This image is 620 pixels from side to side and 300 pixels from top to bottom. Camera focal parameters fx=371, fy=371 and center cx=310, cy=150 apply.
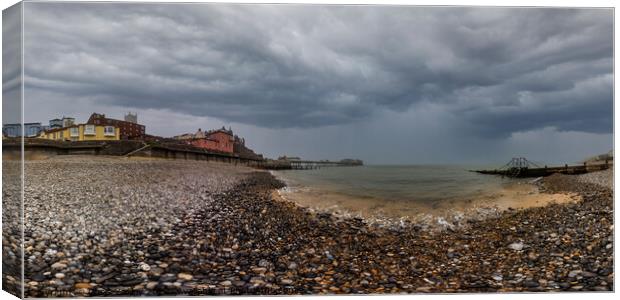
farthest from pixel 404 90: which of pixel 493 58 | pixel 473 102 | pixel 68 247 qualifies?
pixel 68 247

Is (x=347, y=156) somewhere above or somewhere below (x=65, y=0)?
below

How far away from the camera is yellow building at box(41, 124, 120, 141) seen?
159 inches

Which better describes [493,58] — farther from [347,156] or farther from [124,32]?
[124,32]

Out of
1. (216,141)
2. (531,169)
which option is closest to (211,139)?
(216,141)

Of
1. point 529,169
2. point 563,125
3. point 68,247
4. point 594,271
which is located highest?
point 563,125

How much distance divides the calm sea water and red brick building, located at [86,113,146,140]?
1.77 meters

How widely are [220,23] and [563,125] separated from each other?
4.23 meters

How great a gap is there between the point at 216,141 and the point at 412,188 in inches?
96.8

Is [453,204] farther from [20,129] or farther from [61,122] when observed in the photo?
[20,129]

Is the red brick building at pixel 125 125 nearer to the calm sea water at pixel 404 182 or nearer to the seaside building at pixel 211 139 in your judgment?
the seaside building at pixel 211 139

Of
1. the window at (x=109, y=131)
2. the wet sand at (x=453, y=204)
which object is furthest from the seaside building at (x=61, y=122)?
the wet sand at (x=453, y=204)

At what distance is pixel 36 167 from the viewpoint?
4.21m

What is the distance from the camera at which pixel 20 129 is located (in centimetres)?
412

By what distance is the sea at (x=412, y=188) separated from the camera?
4535 millimetres
